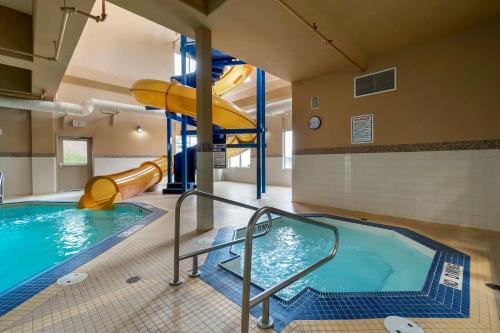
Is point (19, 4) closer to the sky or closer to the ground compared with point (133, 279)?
closer to the sky

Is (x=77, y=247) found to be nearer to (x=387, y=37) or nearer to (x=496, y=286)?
(x=496, y=286)

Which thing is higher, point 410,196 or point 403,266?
point 410,196

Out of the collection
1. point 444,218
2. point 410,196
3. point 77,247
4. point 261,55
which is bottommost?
point 77,247

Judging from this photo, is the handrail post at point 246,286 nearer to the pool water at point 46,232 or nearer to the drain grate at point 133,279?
the drain grate at point 133,279

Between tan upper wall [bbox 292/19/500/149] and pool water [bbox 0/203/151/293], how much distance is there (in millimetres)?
4141

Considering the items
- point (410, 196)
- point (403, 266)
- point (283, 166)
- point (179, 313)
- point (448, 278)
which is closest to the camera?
point (179, 313)

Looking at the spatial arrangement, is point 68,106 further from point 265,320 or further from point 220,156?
point 265,320

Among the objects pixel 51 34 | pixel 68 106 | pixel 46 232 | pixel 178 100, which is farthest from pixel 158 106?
pixel 68 106

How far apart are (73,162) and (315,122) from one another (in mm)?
7459

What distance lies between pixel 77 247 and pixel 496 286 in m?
4.08

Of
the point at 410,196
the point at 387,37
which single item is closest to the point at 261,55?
the point at 387,37

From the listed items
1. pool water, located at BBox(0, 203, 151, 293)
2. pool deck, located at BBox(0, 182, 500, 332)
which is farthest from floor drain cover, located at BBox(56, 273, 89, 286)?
pool water, located at BBox(0, 203, 151, 293)

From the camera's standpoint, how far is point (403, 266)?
7.41 ft

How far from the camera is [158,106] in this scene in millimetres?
4559
